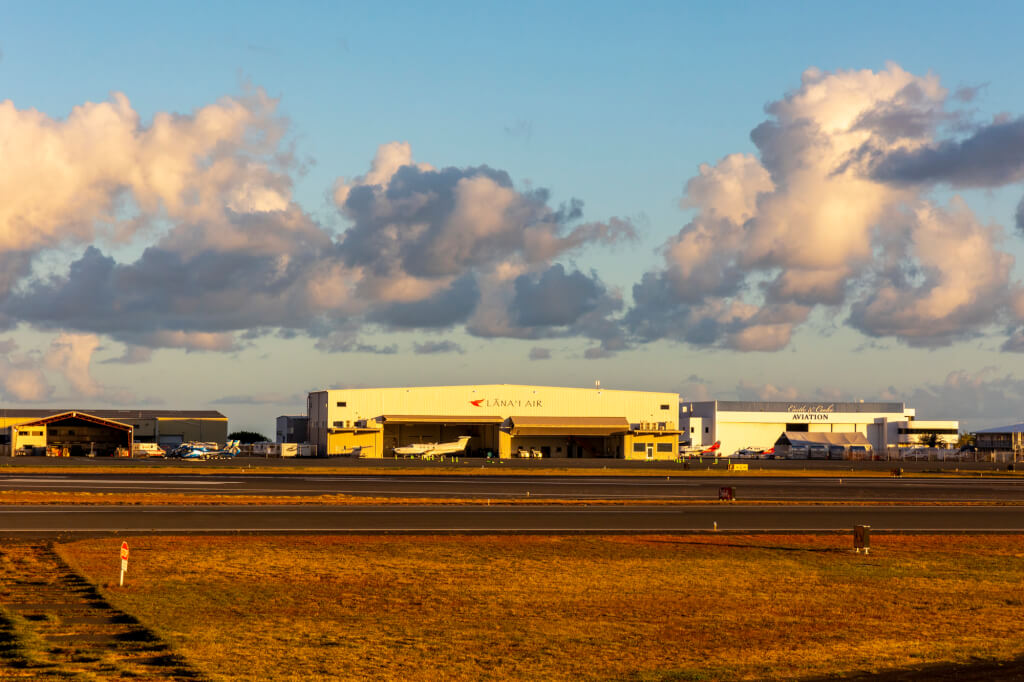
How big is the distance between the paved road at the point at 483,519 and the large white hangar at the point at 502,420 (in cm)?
9160

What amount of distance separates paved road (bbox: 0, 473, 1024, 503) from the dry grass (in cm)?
2955

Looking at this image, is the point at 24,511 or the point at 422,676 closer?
the point at 422,676

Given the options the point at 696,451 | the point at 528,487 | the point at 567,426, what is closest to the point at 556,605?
the point at 528,487

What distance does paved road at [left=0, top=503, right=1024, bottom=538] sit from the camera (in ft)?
148

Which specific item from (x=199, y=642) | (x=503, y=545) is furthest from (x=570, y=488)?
(x=199, y=642)

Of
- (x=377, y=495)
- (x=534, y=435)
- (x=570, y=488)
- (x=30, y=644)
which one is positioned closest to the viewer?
(x=30, y=644)

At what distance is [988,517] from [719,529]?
20938mm

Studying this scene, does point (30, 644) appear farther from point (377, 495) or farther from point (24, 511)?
point (377, 495)

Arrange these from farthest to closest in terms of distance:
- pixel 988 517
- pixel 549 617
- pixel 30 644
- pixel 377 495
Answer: pixel 377 495, pixel 988 517, pixel 549 617, pixel 30 644

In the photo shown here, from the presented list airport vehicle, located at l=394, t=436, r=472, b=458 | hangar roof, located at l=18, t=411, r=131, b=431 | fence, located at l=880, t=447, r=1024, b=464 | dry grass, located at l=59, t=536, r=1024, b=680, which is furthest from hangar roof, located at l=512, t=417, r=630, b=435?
dry grass, located at l=59, t=536, r=1024, b=680

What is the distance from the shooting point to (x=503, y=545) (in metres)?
39.5

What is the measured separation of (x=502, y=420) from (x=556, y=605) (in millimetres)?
128928

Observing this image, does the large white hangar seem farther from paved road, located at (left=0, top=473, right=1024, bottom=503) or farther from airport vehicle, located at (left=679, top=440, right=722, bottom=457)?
paved road, located at (left=0, top=473, right=1024, bottom=503)

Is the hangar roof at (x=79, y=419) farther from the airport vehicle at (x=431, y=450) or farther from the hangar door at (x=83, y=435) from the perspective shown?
the airport vehicle at (x=431, y=450)
